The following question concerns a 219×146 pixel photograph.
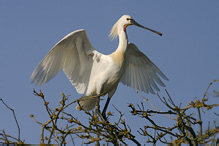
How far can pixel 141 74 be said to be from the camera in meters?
7.05

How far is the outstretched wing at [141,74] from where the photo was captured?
6965mm

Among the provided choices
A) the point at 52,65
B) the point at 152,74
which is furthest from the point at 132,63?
the point at 52,65

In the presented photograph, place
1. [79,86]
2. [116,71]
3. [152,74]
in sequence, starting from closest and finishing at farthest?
[116,71] → [79,86] → [152,74]

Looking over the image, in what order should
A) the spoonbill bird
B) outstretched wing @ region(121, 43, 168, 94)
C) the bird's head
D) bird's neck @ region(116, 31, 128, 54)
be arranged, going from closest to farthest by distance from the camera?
the spoonbill bird
bird's neck @ region(116, 31, 128, 54)
the bird's head
outstretched wing @ region(121, 43, 168, 94)

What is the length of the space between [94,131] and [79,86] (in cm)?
200

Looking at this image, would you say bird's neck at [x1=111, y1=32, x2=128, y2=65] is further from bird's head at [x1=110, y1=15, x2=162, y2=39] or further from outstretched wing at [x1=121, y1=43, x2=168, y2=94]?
outstretched wing at [x1=121, y1=43, x2=168, y2=94]

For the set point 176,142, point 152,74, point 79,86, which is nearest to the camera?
point 176,142

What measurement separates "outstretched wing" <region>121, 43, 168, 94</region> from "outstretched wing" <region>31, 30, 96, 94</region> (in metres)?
1.12

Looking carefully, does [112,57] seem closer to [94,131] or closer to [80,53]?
[80,53]

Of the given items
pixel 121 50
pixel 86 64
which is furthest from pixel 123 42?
pixel 86 64

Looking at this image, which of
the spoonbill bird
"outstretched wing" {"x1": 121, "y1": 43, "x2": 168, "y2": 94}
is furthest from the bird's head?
"outstretched wing" {"x1": 121, "y1": 43, "x2": 168, "y2": 94}

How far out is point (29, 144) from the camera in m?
4.13

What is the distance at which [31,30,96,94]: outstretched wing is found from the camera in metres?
5.77

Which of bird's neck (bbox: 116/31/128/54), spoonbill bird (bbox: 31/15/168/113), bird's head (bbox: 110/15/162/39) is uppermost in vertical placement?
bird's head (bbox: 110/15/162/39)
